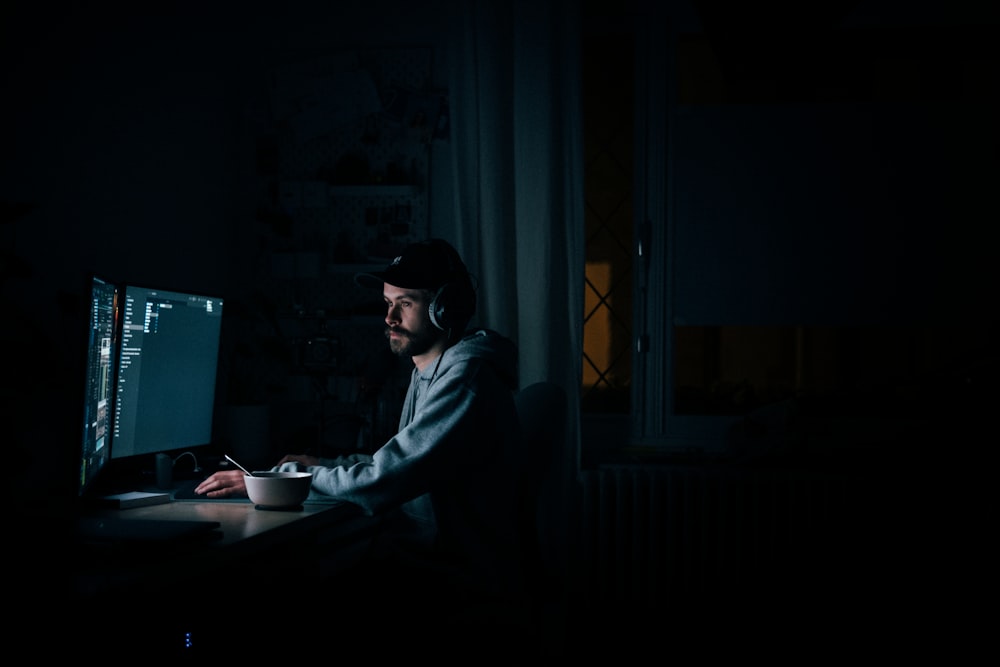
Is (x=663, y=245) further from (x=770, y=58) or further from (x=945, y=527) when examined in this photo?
(x=945, y=527)

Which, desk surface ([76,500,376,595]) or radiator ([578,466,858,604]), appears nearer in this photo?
desk surface ([76,500,376,595])

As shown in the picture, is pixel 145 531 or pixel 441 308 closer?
pixel 145 531

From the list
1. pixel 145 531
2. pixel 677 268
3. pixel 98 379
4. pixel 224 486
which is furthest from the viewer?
pixel 677 268

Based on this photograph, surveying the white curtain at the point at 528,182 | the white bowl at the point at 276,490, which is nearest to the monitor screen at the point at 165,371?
the white bowl at the point at 276,490

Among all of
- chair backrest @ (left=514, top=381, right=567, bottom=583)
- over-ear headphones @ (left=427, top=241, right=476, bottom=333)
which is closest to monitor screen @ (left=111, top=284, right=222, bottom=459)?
over-ear headphones @ (left=427, top=241, right=476, bottom=333)

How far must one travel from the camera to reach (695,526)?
9.09ft

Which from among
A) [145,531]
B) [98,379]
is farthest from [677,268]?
[145,531]

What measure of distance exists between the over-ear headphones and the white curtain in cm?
70

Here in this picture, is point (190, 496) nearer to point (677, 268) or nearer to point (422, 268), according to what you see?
point (422, 268)

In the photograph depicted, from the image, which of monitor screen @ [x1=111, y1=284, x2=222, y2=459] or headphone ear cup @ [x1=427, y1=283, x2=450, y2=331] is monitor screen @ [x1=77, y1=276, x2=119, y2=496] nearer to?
monitor screen @ [x1=111, y1=284, x2=222, y2=459]

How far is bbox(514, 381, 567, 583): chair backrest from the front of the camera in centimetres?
176

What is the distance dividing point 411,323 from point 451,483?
0.47 meters

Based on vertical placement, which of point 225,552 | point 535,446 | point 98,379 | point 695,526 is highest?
point 98,379

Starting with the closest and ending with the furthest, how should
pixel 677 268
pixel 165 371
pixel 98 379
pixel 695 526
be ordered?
pixel 98 379, pixel 165 371, pixel 695 526, pixel 677 268
